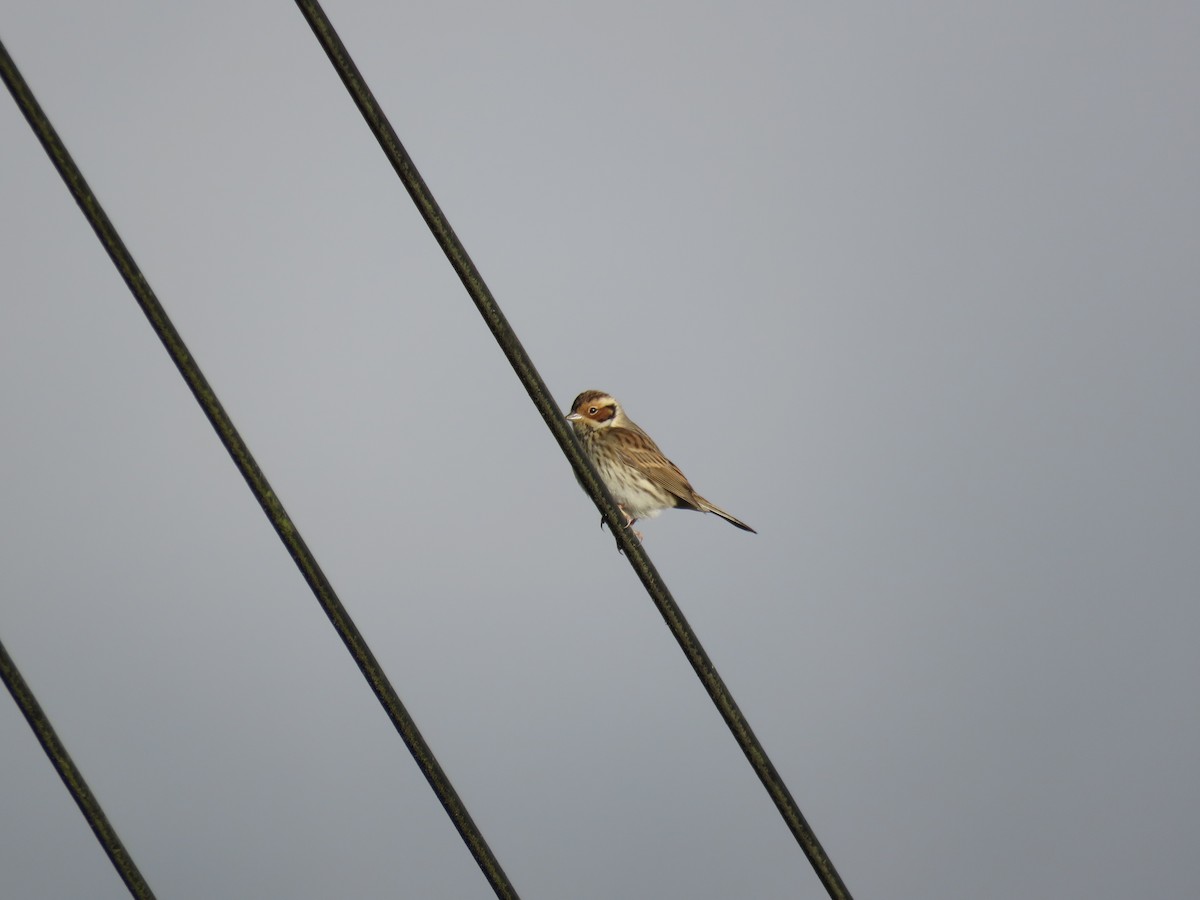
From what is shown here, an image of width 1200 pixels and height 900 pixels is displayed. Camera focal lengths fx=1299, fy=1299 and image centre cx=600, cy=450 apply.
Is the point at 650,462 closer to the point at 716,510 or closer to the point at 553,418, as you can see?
the point at 716,510

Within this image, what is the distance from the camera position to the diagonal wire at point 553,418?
1.74 metres

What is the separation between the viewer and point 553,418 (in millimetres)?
1844

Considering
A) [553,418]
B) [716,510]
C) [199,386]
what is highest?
[199,386]

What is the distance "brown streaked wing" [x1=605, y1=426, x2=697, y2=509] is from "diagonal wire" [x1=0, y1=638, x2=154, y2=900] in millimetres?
3838

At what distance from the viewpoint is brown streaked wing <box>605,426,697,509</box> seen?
18.3 ft

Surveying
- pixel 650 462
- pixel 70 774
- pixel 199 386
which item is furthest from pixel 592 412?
pixel 199 386

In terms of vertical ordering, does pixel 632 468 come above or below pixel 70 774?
below

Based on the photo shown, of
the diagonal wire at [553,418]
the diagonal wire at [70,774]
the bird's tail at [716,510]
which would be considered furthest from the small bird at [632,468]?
the diagonal wire at [70,774]

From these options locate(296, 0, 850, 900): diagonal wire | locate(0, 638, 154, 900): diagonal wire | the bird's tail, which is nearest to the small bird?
the bird's tail

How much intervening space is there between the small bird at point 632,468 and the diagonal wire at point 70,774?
12.1ft

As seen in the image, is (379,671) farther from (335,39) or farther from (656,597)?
(335,39)

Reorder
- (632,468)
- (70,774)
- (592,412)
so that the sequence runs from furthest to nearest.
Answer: (592,412) < (632,468) < (70,774)

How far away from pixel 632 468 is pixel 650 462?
0.35 ft

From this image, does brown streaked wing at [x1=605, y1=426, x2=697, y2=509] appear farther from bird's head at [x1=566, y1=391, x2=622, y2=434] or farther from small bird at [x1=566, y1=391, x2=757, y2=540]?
bird's head at [x1=566, y1=391, x2=622, y2=434]
